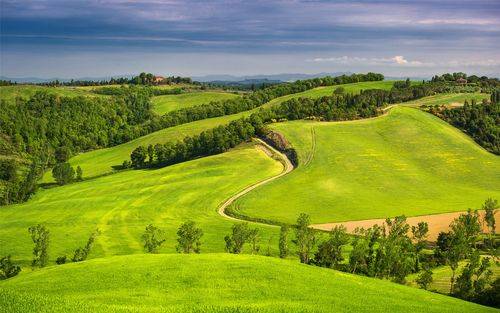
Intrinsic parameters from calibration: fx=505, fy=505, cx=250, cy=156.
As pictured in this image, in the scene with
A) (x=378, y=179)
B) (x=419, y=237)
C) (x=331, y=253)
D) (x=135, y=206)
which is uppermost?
(x=378, y=179)

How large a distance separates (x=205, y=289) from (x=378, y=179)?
121 meters

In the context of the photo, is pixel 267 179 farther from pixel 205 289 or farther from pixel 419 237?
pixel 205 289

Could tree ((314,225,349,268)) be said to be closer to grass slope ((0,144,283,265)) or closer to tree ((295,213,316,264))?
tree ((295,213,316,264))

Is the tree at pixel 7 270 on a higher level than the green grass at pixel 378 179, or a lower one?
lower

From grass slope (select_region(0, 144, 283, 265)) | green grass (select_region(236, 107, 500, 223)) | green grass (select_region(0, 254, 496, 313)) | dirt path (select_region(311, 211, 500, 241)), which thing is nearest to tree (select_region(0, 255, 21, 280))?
grass slope (select_region(0, 144, 283, 265))

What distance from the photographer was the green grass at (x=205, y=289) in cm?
4091

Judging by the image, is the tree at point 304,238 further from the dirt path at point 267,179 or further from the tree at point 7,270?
the tree at point 7,270

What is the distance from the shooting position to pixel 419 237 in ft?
352

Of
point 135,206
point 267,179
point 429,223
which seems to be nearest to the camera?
point 429,223

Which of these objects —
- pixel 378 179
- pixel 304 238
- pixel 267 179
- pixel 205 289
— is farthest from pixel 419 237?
pixel 205 289

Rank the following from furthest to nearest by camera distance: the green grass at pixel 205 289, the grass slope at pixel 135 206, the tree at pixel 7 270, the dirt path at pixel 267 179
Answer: the dirt path at pixel 267 179 → the grass slope at pixel 135 206 → the tree at pixel 7 270 → the green grass at pixel 205 289

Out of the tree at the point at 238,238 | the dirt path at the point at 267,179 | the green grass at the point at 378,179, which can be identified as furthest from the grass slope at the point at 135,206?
the tree at the point at 238,238

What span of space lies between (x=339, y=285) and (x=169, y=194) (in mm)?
110902

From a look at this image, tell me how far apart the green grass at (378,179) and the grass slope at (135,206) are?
13.3 metres
